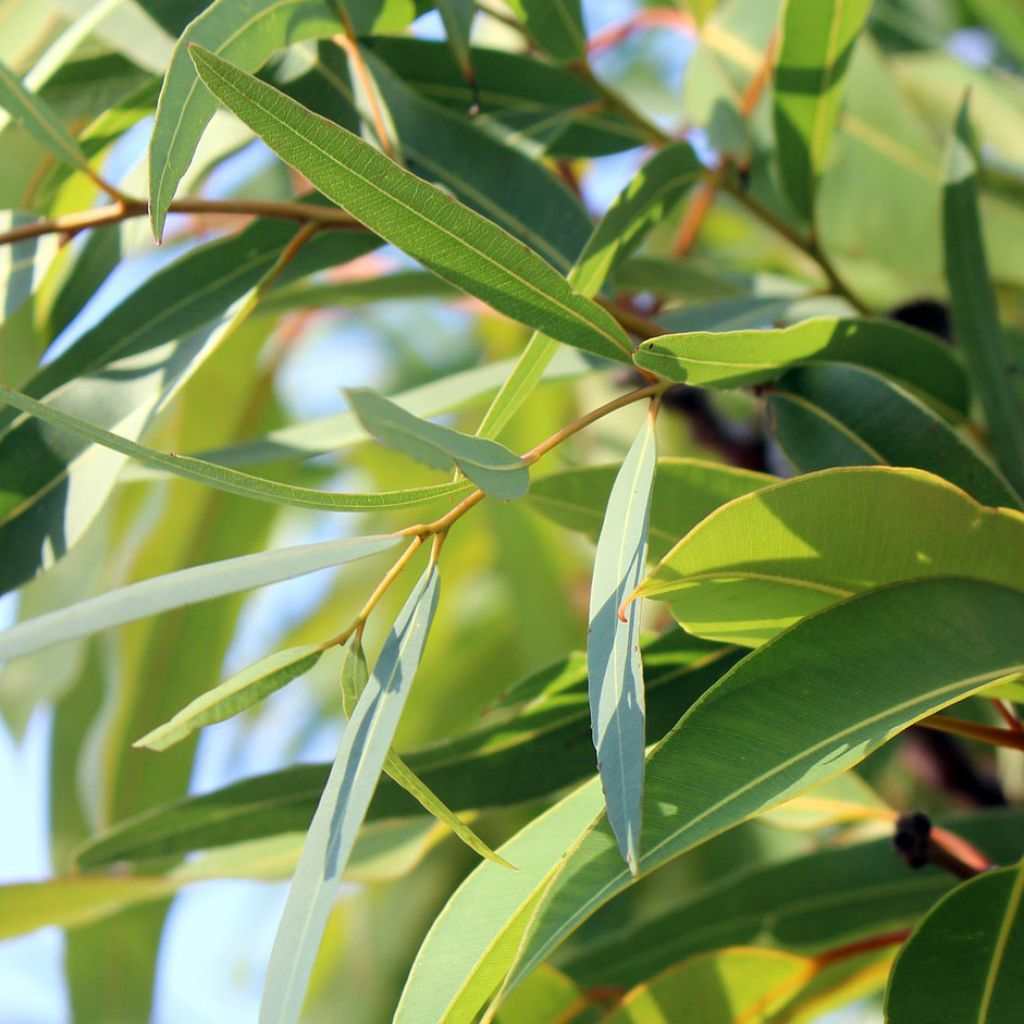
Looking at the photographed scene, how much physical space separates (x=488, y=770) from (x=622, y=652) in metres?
0.21

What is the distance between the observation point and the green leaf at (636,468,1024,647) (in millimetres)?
349

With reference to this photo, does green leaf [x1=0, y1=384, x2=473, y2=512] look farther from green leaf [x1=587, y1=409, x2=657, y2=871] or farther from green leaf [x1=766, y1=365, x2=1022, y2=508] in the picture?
green leaf [x1=766, y1=365, x2=1022, y2=508]

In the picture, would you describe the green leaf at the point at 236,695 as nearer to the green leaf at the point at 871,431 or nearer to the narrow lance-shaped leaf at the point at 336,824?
the narrow lance-shaped leaf at the point at 336,824

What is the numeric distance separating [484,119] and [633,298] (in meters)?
0.32

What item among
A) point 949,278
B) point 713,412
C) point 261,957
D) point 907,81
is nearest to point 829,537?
point 949,278

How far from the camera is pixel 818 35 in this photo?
0.55 metres

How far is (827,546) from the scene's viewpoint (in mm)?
367

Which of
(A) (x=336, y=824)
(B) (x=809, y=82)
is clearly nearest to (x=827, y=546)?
(A) (x=336, y=824)

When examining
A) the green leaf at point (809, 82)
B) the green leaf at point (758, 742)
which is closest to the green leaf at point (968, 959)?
the green leaf at point (758, 742)

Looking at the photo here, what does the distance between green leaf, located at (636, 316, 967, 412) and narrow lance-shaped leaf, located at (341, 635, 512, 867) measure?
0.13m

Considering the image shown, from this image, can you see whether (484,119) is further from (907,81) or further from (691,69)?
(907,81)

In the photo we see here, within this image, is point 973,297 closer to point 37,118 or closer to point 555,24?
point 555,24

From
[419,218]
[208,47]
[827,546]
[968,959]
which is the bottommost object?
[968,959]

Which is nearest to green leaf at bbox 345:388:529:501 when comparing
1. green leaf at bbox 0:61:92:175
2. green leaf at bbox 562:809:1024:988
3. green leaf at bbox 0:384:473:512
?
green leaf at bbox 0:384:473:512
